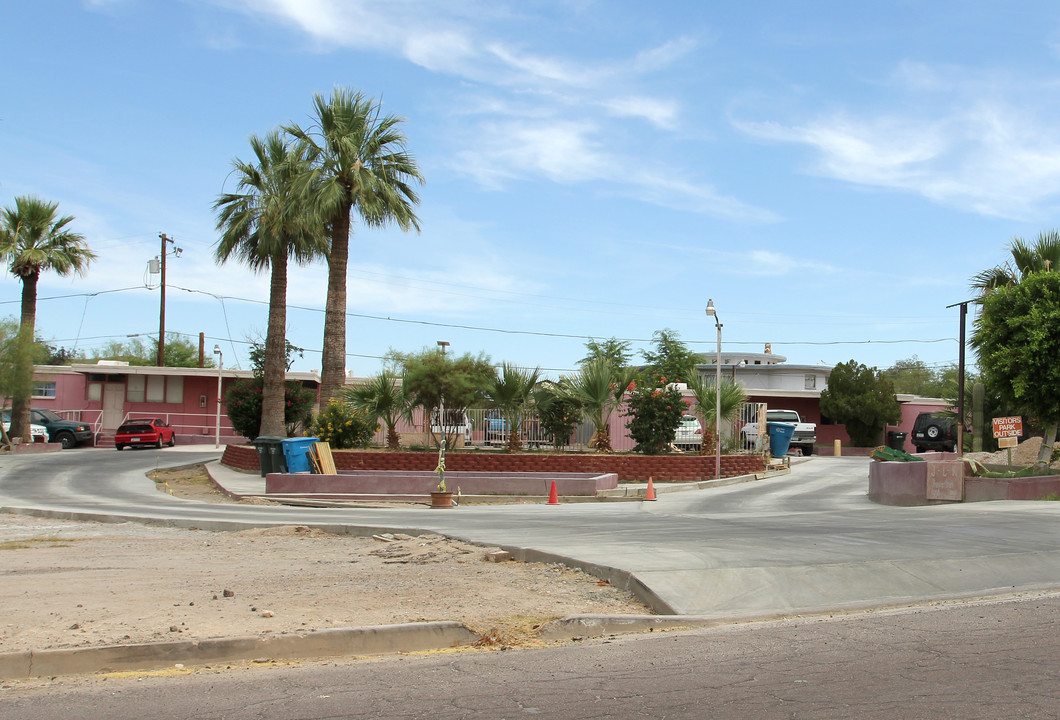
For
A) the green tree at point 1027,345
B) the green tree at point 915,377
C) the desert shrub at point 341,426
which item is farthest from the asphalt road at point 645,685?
the green tree at point 915,377

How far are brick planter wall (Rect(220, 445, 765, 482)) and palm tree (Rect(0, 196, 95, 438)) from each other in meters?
20.1

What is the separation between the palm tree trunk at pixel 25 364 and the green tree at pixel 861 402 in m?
35.3

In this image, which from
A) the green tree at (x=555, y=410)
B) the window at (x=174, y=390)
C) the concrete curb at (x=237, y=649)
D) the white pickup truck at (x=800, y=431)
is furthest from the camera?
the window at (x=174, y=390)

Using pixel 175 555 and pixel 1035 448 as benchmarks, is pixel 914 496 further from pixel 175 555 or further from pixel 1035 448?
pixel 175 555

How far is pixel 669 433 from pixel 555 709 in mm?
21407

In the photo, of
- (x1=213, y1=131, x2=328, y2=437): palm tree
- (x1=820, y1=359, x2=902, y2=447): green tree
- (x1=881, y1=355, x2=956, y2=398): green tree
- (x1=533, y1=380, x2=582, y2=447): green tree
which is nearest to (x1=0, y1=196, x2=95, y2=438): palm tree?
(x1=213, y1=131, x2=328, y2=437): palm tree

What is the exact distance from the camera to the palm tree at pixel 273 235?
29.6m

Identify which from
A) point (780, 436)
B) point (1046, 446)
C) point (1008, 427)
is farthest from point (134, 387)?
point (1046, 446)

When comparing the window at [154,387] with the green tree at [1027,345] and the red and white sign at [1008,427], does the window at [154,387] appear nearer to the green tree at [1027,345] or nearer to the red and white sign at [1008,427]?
the green tree at [1027,345]

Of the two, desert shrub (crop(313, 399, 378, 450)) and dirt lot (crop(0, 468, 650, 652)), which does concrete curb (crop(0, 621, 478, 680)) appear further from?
desert shrub (crop(313, 399, 378, 450))

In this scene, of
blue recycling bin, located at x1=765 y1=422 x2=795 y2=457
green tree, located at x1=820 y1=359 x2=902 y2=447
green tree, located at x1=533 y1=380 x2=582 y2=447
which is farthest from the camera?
green tree, located at x1=820 y1=359 x2=902 y2=447

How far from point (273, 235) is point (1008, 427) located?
71.5ft

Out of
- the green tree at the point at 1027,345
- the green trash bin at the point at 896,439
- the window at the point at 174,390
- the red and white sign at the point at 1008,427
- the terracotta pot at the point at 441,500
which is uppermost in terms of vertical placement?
the green tree at the point at 1027,345

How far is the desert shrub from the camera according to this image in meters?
27.4
